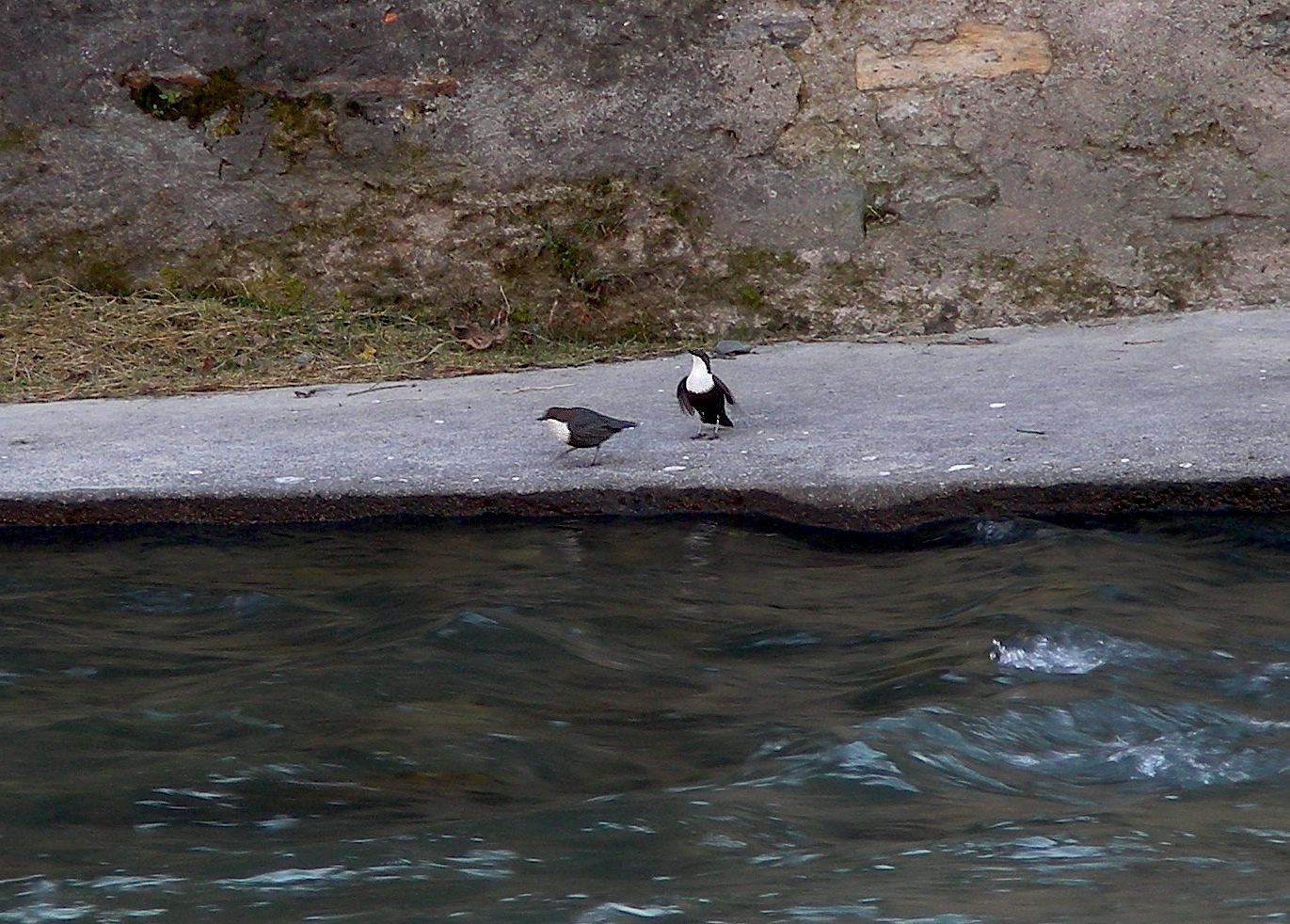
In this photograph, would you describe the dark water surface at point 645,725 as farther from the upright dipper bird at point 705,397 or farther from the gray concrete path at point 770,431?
the upright dipper bird at point 705,397

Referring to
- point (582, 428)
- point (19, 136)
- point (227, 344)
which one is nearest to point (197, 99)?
point (19, 136)

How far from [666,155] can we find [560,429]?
2.47m

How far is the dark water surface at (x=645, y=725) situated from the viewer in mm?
2451

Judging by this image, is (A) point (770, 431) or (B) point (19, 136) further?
(B) point (19, 136)

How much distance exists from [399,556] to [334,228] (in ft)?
10.2

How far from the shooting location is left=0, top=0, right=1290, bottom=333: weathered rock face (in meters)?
6.55

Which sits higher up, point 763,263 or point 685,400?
point 763,263

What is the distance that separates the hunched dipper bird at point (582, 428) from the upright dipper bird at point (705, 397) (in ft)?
1.06

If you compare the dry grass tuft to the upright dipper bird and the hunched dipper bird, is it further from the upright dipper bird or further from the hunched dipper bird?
the hunched dipper bird

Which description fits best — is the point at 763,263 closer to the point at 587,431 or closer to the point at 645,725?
the point at 587,431

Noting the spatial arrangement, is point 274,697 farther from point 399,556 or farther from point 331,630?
point 399,556

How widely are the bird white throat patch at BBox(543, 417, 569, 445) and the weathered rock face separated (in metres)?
2.28

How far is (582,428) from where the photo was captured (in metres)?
4.59

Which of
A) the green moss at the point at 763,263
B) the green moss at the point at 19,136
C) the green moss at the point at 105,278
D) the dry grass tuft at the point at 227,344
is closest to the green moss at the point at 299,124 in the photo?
the dry grass tuft at the point at 227,344
